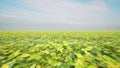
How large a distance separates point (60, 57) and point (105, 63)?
28.3 inches

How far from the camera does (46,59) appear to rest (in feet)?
5.62

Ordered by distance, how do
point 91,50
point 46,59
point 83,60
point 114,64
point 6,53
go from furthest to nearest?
point 91,50 < point 6,53 < point 46,59 < point 83,60 < point 114,64

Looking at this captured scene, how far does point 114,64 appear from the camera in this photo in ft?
4.25

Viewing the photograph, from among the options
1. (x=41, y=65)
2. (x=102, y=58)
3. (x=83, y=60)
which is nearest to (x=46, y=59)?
(x=41, y=65)

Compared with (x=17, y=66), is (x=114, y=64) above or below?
above

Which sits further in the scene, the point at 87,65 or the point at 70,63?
the point at 70,63

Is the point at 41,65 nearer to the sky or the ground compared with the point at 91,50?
nearer to the ground

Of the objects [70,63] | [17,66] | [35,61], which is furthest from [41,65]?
[70,63]

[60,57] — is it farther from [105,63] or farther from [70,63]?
Result: [105,63]

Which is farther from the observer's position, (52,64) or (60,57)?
(60,57)

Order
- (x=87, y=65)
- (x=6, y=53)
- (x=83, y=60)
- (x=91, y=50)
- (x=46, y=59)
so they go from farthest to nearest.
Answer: (x=91, y=50), (x=6, y=53), (x=46, y=59), (x=83, y=60), (x=87, y=65)

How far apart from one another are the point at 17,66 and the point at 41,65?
1.10 feet

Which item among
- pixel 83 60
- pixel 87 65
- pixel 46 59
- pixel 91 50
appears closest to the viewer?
pixel 87 65

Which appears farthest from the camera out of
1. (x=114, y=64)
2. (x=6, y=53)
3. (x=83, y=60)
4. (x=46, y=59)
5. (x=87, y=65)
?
(x=6, y=53)
